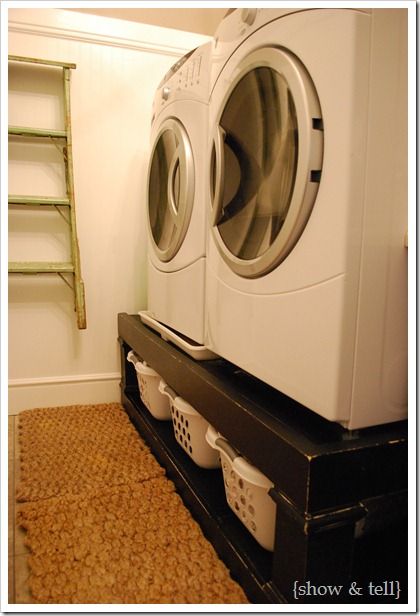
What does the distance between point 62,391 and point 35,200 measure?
2.67ft

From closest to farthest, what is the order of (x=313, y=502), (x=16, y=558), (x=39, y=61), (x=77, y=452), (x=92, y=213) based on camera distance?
(x=313, y=502)
(x=16, y=558)
(x=77, y=452)
(x=39, y=61)
(x=92, y=213)

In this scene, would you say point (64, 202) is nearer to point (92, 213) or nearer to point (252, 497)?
point (92, 213)

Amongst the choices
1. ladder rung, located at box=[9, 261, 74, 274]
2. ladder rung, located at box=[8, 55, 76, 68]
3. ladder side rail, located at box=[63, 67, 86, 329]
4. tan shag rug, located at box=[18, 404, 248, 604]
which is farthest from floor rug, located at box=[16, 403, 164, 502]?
ladder rung, located at box=[8, 55, 76, 68]

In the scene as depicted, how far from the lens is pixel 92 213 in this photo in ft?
6.03

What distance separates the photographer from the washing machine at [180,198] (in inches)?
44.1

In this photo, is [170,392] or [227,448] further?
[170,392]

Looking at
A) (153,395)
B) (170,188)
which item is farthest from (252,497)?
(170,188)

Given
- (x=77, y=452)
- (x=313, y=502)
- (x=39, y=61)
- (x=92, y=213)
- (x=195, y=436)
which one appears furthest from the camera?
(x=92, y=213)

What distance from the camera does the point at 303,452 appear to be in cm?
63

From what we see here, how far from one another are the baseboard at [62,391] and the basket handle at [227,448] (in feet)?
3.57

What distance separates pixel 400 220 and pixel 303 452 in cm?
39

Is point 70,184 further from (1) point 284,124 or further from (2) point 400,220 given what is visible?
(2) point 400,220

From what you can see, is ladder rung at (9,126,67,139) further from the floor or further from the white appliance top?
the floor

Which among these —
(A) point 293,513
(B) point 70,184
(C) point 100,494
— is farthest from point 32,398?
(A) point 293,513
